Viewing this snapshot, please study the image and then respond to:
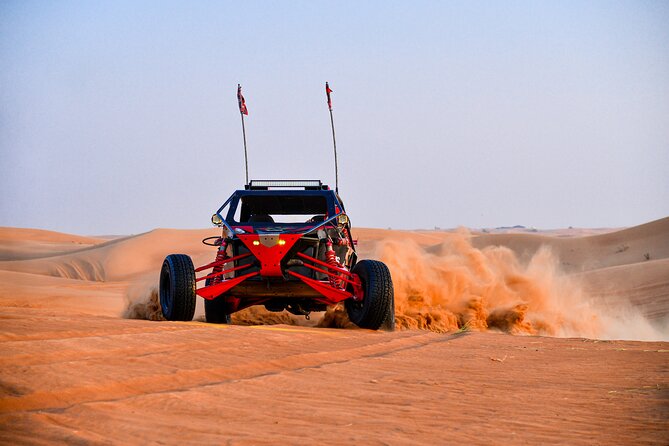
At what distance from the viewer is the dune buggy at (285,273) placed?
33.0 feet

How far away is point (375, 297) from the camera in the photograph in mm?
10031

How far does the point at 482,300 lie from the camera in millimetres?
13547

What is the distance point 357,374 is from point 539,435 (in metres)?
2.11

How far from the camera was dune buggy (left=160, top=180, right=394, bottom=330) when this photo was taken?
1006 cm

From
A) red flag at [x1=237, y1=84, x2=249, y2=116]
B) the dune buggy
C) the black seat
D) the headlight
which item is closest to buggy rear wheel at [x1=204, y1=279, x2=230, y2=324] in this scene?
the dune buggy

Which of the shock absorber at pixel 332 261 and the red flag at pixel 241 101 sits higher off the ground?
the red flag at pixel 241 101

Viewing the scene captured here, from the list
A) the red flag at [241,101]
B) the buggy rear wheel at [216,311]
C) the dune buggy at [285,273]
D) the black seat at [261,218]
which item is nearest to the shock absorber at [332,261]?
the dune buggy at [285,273]

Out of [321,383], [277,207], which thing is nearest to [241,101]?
[277,207]

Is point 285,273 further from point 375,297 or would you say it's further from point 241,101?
point 241,101

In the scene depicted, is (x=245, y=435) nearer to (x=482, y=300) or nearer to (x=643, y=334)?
(x=482, y=300)

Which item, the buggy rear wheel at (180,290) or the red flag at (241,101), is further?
the red flag at (241,101)

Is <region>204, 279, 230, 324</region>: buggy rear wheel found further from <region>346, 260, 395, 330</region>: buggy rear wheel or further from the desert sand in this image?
<region>346, 260, 395, 330</region>: buggy rear wheel

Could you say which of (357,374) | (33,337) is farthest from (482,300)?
(33,337)

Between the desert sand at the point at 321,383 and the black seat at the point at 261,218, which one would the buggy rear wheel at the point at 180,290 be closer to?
the black seat at the point at 261,218
